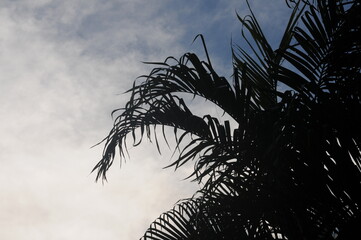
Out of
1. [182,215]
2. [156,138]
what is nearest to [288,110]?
[156,138]

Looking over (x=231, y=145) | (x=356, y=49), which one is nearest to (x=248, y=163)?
(x=231, y=145)

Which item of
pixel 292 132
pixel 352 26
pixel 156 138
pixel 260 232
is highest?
pixel 156 138

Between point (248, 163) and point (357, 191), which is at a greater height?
point (248, 163)

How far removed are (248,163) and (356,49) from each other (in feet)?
3.01

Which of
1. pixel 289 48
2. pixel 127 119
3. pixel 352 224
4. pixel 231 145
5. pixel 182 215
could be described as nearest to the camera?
pixel 352 224

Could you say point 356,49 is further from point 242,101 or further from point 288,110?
point 242,101

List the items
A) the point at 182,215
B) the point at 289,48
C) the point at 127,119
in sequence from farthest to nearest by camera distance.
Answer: the point at 182,215
the point at 127,119
the point at 289,48

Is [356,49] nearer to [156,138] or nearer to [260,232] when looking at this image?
[260,232]

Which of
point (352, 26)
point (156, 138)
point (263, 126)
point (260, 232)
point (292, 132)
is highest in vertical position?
point (156, 138)

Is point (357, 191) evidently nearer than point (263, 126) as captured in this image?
Yes

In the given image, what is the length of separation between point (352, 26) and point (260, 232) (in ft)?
4.43

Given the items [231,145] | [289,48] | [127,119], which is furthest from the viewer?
[127,119]

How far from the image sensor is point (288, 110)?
2.58 m

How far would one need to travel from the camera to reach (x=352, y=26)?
2.77 m
